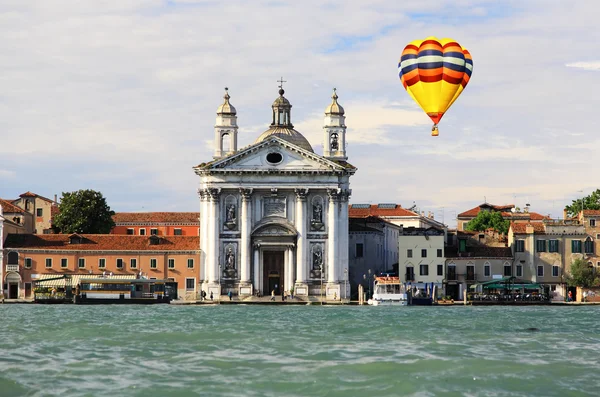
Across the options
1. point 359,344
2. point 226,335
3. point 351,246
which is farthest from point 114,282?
point 359,344

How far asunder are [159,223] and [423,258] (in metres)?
35.4

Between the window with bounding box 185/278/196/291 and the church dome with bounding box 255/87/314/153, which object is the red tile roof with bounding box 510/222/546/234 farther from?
the window with bounding box 185/278/196/291

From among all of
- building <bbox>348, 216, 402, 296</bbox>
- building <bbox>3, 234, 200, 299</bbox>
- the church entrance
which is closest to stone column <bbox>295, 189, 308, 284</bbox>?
the church entrance

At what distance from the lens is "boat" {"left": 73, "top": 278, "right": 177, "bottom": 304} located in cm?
7350

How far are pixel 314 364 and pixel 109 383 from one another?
6040 millimetres

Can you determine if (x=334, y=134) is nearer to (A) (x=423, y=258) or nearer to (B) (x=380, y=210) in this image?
(A) (x=423, y=258)

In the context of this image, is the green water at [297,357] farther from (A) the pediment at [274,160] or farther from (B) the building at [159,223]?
(B) the building at [159,223]

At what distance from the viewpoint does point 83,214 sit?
9175 cm

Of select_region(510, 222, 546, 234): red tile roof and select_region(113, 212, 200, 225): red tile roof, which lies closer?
select_region(510, 222, 546, 234): red tile roof

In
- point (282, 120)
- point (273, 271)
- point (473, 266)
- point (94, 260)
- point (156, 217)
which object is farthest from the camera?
point (156, 217)

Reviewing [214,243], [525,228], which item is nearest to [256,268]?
[214,243]

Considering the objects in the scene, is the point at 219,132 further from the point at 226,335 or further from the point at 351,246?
the point at 226,335

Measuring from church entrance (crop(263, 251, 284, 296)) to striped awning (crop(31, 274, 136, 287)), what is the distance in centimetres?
836

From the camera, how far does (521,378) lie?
29.9 metres
